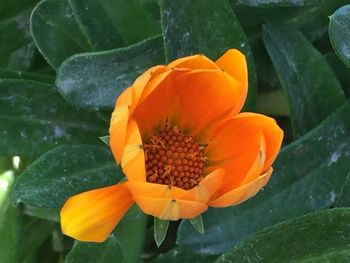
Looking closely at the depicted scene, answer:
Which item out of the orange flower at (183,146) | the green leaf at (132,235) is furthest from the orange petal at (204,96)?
the green leaf at (132,235)

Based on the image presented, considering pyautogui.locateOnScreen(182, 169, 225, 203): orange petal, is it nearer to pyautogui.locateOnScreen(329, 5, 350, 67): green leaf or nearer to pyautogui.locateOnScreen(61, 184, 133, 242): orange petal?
pyautogui.locateOnScreen(61, 184, 133, 242): orange petal

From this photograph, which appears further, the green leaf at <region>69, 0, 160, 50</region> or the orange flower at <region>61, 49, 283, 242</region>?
the green leaf at <region>69, 0, 160, 50</region>

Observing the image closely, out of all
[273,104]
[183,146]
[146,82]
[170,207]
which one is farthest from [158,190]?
[273,104]

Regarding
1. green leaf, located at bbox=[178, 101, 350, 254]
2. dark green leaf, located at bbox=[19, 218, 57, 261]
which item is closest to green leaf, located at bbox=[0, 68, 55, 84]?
dark green leaf, located at bbox=[19, 218, 57, 261]

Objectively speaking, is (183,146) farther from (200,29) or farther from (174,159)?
(200,29)

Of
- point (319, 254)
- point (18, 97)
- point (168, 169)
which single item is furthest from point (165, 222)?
point (18, 97)

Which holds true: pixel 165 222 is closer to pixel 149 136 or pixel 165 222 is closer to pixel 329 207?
pixel 149 136

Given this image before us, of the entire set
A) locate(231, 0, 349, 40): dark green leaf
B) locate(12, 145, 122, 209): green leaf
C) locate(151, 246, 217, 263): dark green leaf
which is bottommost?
locate(151, 246, 217, 263): dark green leaf
